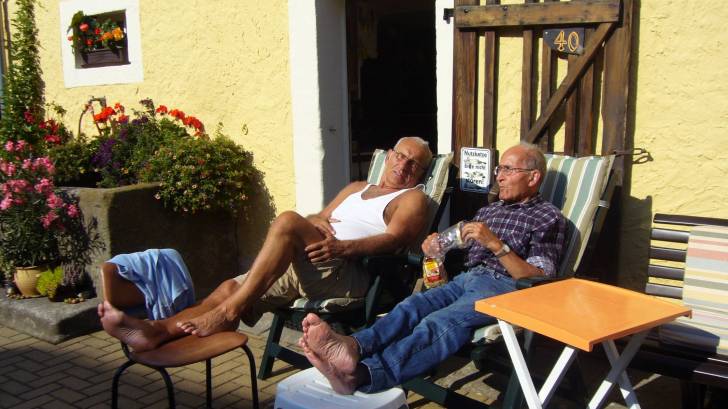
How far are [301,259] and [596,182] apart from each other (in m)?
1.40

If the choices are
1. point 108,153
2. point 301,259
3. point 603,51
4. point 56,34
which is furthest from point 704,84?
point 56,34

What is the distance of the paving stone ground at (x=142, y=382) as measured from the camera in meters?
3.07

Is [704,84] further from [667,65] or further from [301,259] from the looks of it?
[301,259]

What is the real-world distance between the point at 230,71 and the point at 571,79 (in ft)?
8.33

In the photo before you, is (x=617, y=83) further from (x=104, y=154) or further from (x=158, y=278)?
(x=104, y=154)

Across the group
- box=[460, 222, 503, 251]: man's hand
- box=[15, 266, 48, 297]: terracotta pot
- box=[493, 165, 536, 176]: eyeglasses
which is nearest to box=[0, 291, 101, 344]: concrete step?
box=[15, 266, 48, 297]: terracotta pot

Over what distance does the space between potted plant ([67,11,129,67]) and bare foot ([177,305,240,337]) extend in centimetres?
349

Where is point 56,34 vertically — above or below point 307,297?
above

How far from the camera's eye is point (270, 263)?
2936 mm

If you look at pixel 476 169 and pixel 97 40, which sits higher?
pixel 97 40

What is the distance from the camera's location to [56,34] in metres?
5.94

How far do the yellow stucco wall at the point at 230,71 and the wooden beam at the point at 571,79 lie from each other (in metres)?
1.82

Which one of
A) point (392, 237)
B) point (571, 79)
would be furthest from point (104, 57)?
point (571, 79)

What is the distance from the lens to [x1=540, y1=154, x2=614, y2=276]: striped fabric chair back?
289 centimetres
